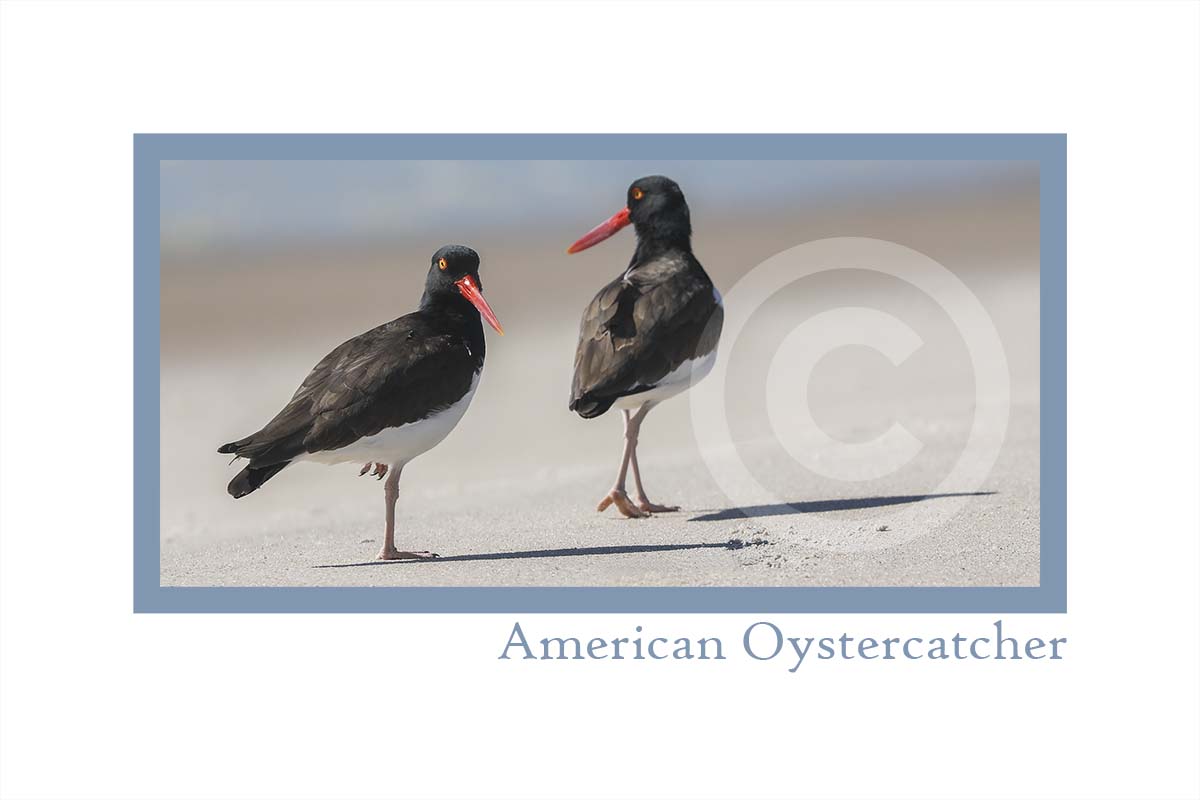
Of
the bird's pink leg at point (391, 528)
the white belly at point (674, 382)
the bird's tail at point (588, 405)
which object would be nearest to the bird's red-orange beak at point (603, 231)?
the white belly at point (674, 382)

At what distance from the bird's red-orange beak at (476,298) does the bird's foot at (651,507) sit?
1.45 meters

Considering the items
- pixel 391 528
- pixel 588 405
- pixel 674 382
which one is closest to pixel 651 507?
pixel 674 382

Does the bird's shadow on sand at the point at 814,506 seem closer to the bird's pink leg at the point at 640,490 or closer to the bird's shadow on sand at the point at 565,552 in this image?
the bird's pink leg at the point at 640,490

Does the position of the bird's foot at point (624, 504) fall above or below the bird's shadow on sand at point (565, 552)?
above

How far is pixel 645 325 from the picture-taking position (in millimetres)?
7344

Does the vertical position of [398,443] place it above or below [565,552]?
above

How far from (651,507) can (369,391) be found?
→ 208 cm

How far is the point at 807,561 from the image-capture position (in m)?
6.60

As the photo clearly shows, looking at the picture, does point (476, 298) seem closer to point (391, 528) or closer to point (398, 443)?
point (398, 443)

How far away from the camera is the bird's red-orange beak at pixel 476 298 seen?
6.96 metres

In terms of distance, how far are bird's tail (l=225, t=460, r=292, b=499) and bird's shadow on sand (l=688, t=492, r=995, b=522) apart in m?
2.42

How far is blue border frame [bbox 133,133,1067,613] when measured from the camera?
610 cm

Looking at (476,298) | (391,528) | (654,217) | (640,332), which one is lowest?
(391,528)

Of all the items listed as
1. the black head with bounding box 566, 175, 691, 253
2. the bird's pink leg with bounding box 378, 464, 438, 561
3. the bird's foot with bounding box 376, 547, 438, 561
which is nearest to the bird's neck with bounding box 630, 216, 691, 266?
the black head with bounding box 566, 175, 691, 253
